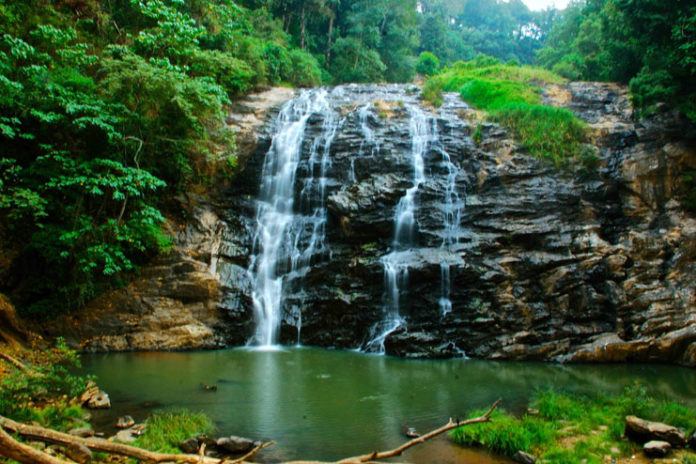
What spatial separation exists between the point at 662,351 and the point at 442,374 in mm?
5185

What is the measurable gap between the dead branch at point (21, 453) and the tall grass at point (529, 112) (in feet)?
46.6

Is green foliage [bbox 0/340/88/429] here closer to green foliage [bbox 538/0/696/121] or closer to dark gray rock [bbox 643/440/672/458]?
dark gray rock [bbox 643/440/672/458]

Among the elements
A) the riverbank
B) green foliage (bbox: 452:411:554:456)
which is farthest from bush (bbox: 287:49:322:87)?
green foliage (bbox: 452:411:554:456)

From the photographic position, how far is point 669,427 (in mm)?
4828

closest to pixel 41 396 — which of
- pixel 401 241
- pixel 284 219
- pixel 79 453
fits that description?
pixel 79 453

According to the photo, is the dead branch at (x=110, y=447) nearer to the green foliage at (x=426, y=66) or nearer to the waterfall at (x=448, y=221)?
the waterfall at (x=448, y=221)

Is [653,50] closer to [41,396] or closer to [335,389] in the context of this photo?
[335,389]

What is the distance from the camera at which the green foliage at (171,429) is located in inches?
186

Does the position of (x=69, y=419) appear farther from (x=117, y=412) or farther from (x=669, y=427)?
(x=669, y=427)

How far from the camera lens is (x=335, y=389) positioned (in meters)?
7.59

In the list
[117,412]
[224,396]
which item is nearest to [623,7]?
[224,396]

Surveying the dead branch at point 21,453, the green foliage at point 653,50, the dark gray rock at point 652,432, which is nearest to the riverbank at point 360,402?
the dark gray rock at point 652,432

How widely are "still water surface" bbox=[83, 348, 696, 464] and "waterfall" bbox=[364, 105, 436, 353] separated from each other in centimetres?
116

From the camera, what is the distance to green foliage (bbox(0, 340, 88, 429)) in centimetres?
487
